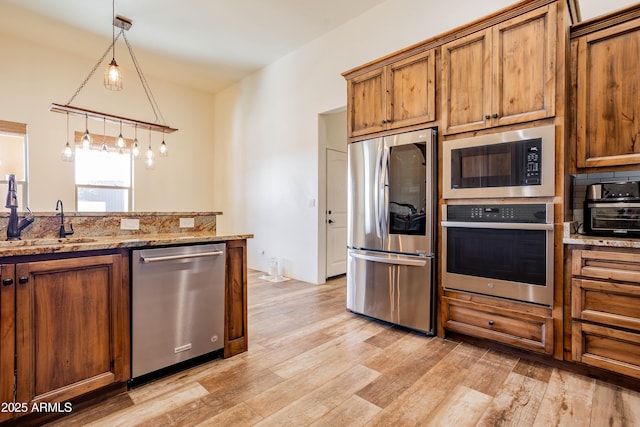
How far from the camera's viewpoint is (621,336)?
6.08ft

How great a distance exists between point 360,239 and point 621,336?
6.24 ft

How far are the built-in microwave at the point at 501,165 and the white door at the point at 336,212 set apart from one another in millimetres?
2245

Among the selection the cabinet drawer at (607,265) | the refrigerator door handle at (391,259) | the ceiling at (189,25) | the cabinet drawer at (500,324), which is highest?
the ceiling at (189,25)

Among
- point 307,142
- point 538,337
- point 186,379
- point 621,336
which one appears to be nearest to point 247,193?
point 307,142

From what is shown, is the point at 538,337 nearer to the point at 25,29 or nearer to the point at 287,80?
the point at 287,80

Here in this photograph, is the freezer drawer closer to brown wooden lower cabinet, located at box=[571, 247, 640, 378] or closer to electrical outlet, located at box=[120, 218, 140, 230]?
brown wooden lower cabinet, located at box=[571, 247, 640, 378]

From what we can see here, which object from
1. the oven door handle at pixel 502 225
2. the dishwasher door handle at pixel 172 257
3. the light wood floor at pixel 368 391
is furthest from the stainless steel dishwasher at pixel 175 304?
the oven door handle at pixel 502 225

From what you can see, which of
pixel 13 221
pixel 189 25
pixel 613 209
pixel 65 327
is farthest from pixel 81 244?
pixel 189 25

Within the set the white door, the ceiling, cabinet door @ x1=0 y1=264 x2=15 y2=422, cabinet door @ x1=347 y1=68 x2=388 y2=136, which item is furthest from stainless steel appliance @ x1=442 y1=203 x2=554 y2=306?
the ceiling

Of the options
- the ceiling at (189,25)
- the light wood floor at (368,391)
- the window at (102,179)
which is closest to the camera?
the light wood floor at (368,391)

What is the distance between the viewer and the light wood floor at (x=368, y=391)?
162cm

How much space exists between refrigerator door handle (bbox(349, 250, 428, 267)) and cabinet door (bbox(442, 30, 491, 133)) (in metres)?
1.09

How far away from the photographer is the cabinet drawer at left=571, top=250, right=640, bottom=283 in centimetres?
182

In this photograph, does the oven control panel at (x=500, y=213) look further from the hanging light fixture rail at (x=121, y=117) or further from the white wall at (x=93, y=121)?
the white wall at (x=93, y=121)
